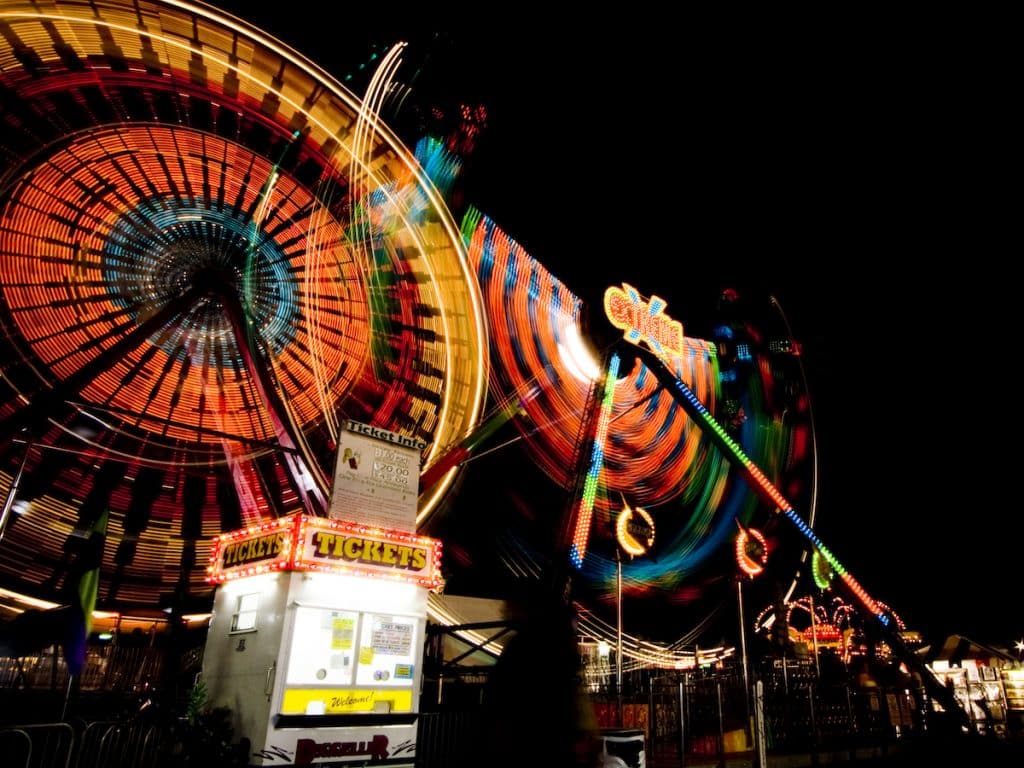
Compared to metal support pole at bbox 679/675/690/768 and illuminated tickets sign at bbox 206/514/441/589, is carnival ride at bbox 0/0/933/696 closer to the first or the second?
illuminated tickets sign at bbox 206/514/441/589

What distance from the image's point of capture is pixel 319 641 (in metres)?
10.6

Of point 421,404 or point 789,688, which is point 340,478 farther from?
point 789,688

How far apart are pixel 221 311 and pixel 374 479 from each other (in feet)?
23.7

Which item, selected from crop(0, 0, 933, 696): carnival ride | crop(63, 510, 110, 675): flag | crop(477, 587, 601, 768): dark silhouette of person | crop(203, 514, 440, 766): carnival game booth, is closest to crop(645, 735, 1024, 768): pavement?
crop(203, 514, 440, 766): carnival game booth

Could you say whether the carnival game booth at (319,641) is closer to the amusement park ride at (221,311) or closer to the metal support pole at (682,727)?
the amusement park ride at (221,311)


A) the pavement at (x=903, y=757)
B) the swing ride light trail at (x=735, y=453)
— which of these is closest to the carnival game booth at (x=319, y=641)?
the pavement at (x=903, y=757)

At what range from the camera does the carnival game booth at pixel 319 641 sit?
10109 millimetres

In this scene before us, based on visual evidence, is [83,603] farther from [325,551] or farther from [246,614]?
[325,551]

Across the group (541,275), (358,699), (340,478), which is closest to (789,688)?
(358,699)

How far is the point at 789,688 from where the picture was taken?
16547mm

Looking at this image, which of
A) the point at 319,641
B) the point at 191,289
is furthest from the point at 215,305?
the point at 319,641

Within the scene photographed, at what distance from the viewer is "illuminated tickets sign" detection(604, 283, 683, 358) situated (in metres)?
23.6

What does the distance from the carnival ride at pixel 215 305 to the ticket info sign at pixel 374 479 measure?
137cm

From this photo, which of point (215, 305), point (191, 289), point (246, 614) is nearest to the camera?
point (246, 614)
